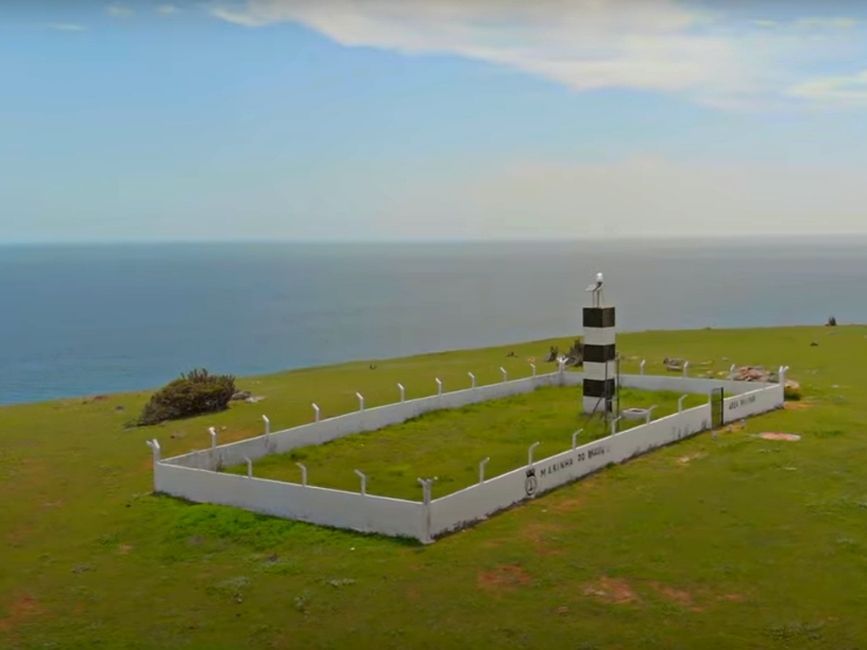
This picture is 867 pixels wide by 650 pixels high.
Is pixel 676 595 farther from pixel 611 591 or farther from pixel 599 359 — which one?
pixel 599 359

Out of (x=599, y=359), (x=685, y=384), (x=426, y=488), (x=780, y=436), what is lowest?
(x=780, y=436)

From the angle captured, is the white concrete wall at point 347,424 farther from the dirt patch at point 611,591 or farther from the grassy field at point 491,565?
the dirt patch at point 611,591

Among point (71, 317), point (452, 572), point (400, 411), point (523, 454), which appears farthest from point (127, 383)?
point (71, 317)

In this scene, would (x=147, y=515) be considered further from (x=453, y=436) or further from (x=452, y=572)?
(x=453, y=436)

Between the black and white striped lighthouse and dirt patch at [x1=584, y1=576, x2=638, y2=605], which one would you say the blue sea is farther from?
dirt patch at [x1=584, y1=576, x2=638, y2=605]

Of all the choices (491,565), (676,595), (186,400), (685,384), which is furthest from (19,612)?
(685,384)
